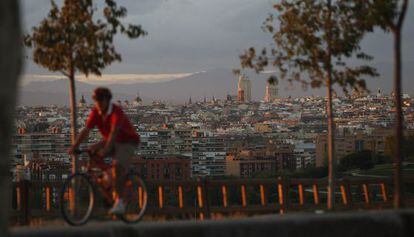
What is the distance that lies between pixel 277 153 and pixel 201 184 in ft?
455

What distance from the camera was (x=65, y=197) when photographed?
862cm

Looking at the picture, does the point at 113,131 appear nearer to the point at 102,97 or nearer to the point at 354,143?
the point at 102,97

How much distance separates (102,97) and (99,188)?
3.52 ft

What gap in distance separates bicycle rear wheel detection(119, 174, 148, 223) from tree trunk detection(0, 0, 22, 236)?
4.70m

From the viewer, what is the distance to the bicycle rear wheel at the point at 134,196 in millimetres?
8719

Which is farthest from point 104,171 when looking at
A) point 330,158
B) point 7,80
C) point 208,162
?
point 208,162

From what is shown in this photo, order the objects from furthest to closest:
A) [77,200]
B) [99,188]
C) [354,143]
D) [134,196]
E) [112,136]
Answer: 1. [354,143]
2. [134,196]
3. [99,188]
4. [77,200]
5. [112,136]

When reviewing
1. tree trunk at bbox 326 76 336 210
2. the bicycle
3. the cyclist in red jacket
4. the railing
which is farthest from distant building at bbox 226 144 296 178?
the cyclist in red jacket

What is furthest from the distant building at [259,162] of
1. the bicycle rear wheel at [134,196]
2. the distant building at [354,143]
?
the bicycle rear wheel at [134,196]

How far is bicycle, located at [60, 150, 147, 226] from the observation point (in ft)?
28.3

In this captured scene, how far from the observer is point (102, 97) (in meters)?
8.36

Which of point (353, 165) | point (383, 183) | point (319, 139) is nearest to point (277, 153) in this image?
point (319, 139)

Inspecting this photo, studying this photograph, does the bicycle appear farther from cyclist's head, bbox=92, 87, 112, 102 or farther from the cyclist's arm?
cyclist's head, bbox=92, 87, 112, 102

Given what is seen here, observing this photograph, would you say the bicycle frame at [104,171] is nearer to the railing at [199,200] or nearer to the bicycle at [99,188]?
the bicycle at [99,188]
